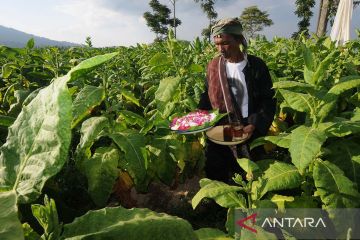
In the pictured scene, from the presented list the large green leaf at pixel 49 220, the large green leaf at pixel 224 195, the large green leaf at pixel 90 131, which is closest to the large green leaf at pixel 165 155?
the large green leaf at pixel 90 131

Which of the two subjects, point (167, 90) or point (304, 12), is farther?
point (304, 12)

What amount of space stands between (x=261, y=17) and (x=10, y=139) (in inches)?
2867

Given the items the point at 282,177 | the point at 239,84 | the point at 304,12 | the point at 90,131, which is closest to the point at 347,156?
the point at 282,177

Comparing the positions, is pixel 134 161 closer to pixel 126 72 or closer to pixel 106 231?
pixel 106 231

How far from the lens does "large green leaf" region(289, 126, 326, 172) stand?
6.77 ft

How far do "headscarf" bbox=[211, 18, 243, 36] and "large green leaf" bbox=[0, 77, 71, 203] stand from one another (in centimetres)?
276

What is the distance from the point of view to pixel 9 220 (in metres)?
0.58

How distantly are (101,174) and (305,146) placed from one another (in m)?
1.35

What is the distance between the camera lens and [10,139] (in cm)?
72

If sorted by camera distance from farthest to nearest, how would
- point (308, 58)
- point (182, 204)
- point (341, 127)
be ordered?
point (182, 204)
point (308, 58)
point (341, 127)

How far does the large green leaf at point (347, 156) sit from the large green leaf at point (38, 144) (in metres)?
2.22

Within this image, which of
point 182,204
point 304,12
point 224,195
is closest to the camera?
point 224,195

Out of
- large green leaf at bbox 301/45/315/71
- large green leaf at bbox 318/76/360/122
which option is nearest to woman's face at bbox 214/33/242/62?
large green leaf at bbox 301/45/315/71

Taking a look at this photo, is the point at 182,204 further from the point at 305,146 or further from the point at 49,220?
the point at 49,220
